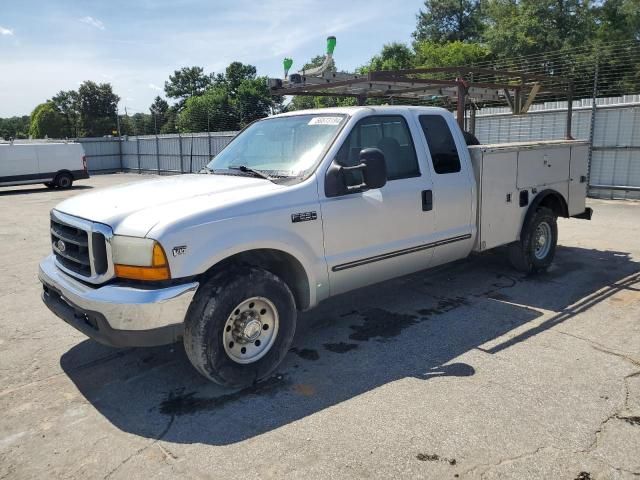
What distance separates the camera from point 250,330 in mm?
3818

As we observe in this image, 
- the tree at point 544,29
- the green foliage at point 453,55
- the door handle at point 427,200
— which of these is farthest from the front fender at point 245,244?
the green foliage at point 453,55

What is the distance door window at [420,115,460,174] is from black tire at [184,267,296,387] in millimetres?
2191

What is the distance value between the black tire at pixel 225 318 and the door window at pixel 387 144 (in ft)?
3.86

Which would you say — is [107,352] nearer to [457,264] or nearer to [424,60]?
[457,264]

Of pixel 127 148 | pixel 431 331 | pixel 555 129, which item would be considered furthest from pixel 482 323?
pixel 127 148

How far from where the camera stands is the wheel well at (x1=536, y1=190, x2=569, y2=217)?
666cm

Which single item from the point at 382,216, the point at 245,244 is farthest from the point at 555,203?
the point at 245,244

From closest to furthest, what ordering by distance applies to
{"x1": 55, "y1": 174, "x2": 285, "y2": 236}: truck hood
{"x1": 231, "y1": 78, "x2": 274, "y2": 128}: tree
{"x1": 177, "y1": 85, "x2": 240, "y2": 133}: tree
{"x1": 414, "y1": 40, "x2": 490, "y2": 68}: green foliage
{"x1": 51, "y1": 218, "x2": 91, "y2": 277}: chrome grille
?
{"x1": 55, "y1": 174, "x2": 285, "y2": 236}: truck hood
{"x1": 51, "y1": 218, "x2": 91, "y2": 277}: chrome grille
{"x1": 177, "y1": 85, "x2": 240, "y2": 133}: tree
{"x1": 231, "y1": 78, "x2": 274, "y2": 128}: tree
{"x1": 414, "y1": 40, "x2": 490, "y2": 68}: green foliage

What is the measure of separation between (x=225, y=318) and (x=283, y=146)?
5.76ft

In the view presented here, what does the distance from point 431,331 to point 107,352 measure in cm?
290

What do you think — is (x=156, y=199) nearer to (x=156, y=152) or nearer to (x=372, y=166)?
(x=372, y=166)

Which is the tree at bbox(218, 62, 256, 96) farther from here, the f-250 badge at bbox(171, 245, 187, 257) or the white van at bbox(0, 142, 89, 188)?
the f-250 badge at bbox(171, 245, 187, 257)

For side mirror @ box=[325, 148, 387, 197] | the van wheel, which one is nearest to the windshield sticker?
side mirror @ box=[325, 148, 387, 197]

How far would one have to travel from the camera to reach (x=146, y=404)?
12.0 feet
